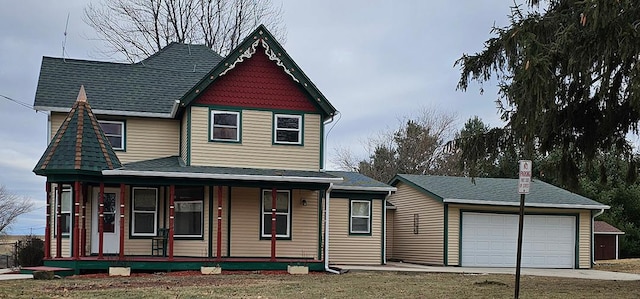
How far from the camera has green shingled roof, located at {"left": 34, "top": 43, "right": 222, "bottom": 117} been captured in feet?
70.3

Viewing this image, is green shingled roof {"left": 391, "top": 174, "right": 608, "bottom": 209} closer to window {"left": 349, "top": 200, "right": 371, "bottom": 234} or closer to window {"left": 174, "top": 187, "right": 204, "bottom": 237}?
window {"left": 349, "top": 200, "right": 371, "bottom": 234}

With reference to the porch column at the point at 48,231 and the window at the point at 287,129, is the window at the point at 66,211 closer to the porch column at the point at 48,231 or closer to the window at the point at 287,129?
the porch column at the point at 48,231

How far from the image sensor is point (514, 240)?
1033 inches

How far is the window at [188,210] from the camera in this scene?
70.1ft

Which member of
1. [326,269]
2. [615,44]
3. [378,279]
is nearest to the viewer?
[615,44]

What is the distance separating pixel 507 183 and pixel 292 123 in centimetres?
1129

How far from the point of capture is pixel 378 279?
57.4ft

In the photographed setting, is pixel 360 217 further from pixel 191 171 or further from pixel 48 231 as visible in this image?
pixel 48 231

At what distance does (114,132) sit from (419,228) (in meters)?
11.6

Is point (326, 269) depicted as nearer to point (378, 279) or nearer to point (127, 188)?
point (378, 279)

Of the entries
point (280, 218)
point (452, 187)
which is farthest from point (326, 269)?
point (452, 187)

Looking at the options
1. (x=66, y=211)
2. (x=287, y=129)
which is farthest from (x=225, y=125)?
(x=66, y=211)

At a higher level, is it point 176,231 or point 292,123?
point 292,123

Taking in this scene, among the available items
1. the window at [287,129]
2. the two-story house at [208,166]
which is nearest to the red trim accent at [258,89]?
the two-story house at [208,166]
